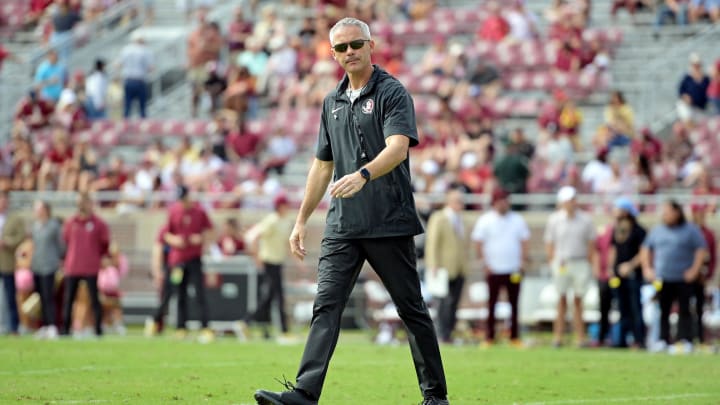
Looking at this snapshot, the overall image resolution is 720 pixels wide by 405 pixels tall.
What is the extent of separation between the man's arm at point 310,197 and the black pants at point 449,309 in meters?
11.3

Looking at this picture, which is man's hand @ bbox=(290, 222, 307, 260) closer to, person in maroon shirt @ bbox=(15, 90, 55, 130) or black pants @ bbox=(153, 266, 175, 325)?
black pants @ bbox=(153, 266, 175, 325)

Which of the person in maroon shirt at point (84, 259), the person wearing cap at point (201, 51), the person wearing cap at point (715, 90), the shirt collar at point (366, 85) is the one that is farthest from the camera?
the person wearing cap at point (201, 51)

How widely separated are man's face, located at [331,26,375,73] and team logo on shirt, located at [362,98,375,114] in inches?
8.0

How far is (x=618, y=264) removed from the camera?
1998cm

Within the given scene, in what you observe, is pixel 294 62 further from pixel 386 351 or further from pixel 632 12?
pixel 386 351

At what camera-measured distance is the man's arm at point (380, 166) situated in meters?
8.59

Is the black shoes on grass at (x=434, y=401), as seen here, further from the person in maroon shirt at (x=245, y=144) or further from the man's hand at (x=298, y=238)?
the person in maroon shirt at (x=245, y=144)

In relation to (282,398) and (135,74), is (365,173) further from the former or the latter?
(135,74)

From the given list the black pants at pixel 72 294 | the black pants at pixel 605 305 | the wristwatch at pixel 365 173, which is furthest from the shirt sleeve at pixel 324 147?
the black pants at pixel 72 294

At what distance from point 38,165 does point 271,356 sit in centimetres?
1346

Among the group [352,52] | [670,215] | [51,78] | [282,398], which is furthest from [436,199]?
[282,398]

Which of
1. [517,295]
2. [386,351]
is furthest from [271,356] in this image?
[517,295]

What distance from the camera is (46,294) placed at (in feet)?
72.9

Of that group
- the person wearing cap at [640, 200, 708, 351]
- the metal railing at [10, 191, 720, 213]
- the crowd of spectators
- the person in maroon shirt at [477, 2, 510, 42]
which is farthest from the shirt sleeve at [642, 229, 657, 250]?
the person in maroon shirt at [477, 2, 510, 42]
